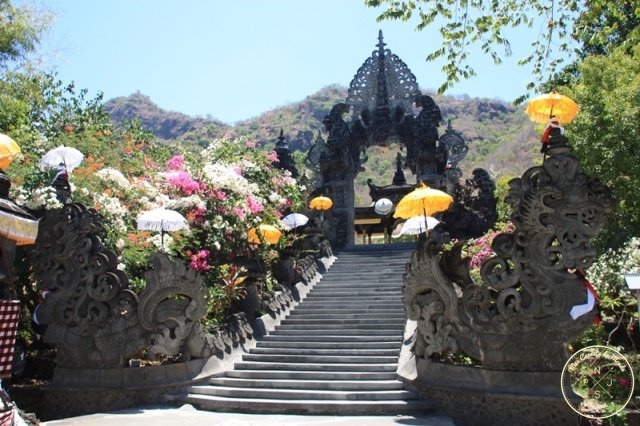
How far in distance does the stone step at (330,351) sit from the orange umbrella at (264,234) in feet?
9.66

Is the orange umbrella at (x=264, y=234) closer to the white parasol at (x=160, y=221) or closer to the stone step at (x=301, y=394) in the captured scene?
the white parasol at (x=160, y=221)

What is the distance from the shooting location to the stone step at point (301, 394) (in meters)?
8.77

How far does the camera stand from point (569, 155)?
331 inches

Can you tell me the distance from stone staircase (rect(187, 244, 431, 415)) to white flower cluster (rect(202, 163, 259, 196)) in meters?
2.75

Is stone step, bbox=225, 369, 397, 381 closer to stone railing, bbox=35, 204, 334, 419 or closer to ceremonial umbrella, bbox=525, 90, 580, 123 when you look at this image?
stone railing, bbox=35, 204, 334, 419

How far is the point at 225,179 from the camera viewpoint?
42.7 ft

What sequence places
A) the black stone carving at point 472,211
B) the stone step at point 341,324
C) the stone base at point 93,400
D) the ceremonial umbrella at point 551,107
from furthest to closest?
the black stone carving at point 472,211, the stone step at point 341,324, the stone base at point 93,400, the ceremonial umbrella at point 551,107

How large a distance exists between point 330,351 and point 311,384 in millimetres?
1161

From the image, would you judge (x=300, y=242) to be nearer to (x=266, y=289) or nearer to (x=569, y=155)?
→ (x=266, y=289)

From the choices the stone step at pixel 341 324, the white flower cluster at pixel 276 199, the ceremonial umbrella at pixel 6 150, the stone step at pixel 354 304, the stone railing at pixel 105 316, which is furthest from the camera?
the white flower cluster at pixel 276 199

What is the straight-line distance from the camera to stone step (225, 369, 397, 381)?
30.9 ft

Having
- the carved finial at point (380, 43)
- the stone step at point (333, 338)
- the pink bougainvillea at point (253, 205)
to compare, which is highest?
the carved finial at point (380, 43)

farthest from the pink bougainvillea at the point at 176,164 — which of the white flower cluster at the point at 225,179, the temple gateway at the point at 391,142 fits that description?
the temple gateway at the point at 391,142

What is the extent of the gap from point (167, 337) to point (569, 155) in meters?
6.32
